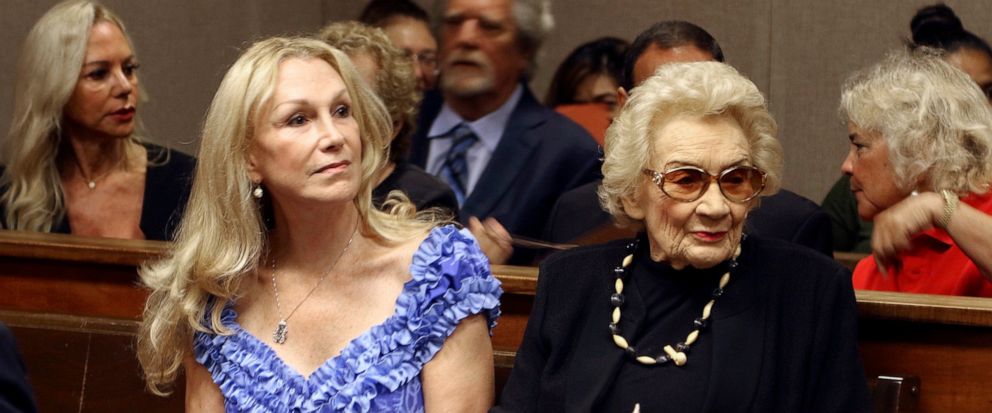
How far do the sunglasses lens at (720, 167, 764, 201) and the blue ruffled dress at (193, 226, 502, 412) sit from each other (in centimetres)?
46

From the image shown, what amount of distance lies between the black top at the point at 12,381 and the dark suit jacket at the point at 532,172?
2.28 m

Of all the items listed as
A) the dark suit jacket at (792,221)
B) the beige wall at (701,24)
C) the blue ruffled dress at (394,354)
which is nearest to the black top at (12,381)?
the blue ruffled dress at (394,354)

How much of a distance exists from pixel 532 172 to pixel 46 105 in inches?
54.1

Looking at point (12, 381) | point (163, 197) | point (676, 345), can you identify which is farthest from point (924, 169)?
point (163, 197)

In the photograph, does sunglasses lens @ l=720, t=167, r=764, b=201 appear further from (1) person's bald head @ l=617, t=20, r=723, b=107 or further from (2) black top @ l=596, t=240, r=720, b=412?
(1) person's bald head @ l=617, t=20, r=723, b=107

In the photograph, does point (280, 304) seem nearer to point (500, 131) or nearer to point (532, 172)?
point (532, 172)

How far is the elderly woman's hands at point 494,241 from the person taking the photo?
3.34m

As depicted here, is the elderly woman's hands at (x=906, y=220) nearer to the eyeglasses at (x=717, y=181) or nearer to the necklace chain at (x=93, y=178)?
the eyeglasses at (x=717, y=181)

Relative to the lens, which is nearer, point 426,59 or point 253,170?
point 253,170

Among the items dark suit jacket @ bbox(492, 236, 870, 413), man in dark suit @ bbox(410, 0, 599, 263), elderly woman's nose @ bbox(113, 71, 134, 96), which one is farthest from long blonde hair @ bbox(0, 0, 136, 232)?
dark suit jacket @ bbox(492, 236, 870, 413)

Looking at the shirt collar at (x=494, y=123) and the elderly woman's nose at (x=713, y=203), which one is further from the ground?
the elderly woman's nose at (x=713, y=203)

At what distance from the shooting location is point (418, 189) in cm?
334

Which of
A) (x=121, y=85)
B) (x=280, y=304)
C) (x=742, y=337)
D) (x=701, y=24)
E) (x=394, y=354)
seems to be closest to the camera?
(x=742, y=337)

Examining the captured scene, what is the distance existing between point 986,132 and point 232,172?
1.43 metres
